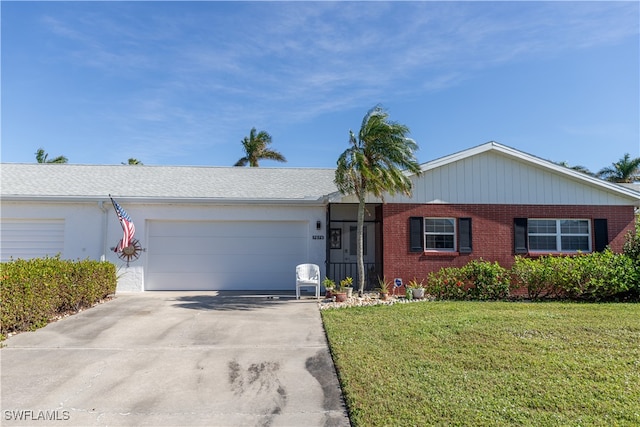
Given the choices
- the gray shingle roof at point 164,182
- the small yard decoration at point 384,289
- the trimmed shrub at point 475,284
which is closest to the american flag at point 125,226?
the gray shingle roof at point 164,182

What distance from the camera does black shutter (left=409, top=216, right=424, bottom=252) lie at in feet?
40.1

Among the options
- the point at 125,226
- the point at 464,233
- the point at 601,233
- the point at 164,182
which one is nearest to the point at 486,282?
→ the point at 464,233

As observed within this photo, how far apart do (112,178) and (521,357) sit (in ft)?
47.8

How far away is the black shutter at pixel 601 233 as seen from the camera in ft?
41.0

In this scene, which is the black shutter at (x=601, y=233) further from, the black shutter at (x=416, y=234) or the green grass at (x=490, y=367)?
the black shutter at (x=416, y=234)

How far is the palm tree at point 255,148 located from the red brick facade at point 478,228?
20893mm

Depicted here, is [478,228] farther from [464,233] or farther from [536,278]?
[536,278]

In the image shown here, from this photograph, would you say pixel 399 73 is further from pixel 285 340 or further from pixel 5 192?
pixel 5 192

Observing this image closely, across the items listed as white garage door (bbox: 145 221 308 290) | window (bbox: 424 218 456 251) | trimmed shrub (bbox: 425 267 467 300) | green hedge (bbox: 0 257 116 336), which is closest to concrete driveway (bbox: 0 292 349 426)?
green hedge (bbox: 0 257 116 336)

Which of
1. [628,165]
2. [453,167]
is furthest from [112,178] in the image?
[628,165]

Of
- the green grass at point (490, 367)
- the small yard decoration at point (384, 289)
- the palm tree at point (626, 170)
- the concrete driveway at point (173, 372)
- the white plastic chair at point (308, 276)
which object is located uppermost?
the palm tree at point (626, 170)

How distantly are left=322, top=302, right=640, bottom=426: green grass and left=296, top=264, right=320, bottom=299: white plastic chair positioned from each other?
252 centimetres

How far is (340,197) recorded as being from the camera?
12.1 m

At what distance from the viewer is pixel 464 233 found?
12.4 meters
